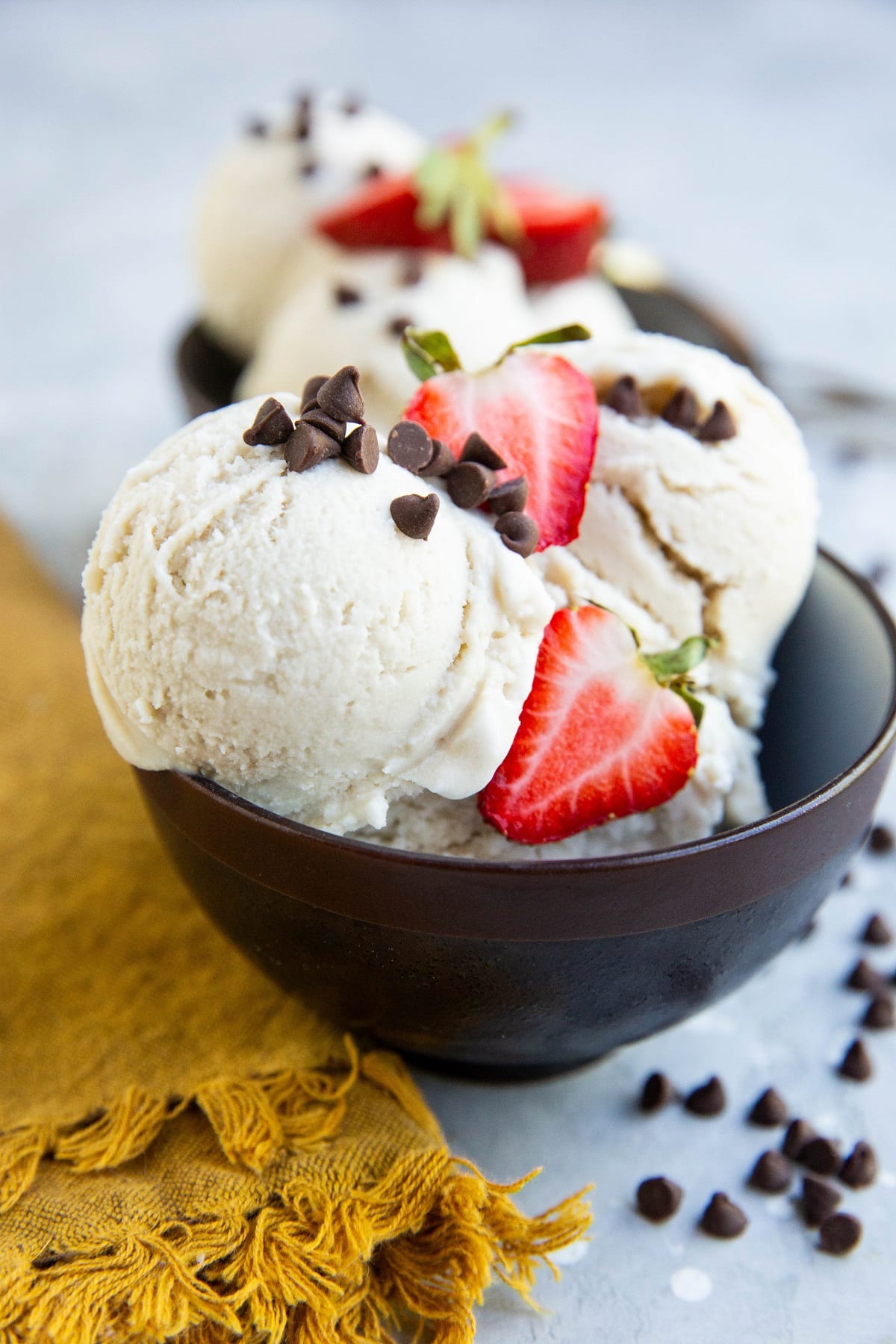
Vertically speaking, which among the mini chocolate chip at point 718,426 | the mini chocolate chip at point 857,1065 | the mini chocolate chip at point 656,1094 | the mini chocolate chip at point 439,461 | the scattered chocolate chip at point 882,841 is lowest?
the scattered chocolate chip at point 882,841

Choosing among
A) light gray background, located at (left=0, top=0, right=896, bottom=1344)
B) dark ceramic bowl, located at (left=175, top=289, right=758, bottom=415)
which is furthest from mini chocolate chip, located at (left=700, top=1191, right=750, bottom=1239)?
dark ceramic bowl, located at (left=175, top=289, right=758, bottom=415)

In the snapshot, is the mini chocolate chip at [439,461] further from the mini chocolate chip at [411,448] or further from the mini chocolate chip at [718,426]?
the mini chocolate chip at [718,426]

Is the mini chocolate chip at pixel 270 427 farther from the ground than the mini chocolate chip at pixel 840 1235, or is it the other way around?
the mini chocolate chip at pixel 270 427

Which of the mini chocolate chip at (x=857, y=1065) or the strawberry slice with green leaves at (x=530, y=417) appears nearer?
the strawberry slice with green leaves at (x=530, y=417)

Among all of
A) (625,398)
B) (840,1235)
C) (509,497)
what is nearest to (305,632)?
(509,497)

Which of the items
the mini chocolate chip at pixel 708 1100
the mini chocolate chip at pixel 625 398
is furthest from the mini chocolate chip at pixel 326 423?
the mini chocolate chip at pixel 708 1100

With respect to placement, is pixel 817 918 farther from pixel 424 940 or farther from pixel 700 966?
pixel 424 940

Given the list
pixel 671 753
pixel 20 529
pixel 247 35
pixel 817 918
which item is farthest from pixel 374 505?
pixel 247 35
